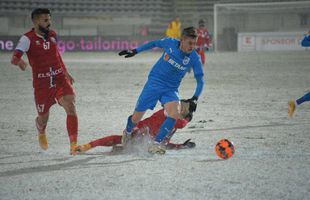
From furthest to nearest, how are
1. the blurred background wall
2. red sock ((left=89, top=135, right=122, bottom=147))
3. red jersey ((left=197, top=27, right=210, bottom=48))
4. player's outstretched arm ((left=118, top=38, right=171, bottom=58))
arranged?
the blurred background wall < red jersey ((left=197, top=27, right=210, bottom=48)) < player's outstretched arm ((left=118, top=38, right=171, bottom=58)) < red sock ((left=89, top=135, right=122, bottom=147))

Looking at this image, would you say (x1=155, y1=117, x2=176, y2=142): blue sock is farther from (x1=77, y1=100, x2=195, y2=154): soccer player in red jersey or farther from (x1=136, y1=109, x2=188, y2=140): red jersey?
(x1=136, y1=109, x2=188, y2=140): red jersey

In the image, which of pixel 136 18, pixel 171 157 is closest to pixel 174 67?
pixel 171 157

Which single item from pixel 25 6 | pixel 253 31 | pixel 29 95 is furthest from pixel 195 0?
pixel 29 95

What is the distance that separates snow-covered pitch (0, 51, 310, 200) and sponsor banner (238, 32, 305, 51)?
2469 cm

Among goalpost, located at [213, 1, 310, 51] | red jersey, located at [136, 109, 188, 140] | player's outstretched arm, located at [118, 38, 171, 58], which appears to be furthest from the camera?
goalpost, located at [213, 1, 310, 51]

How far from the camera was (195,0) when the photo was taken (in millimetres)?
40531

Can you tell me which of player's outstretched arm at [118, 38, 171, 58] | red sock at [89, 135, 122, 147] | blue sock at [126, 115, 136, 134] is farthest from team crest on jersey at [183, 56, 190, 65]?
red sock at [89, 135, 122, 147]

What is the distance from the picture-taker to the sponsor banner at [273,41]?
37656 millimetres

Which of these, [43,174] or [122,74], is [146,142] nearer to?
[43,174]

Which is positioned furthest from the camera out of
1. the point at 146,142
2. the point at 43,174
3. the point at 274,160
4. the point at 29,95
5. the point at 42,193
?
the point at 29,95

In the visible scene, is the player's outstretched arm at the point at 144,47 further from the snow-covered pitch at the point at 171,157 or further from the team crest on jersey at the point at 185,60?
the snow-covered pitch at the point at 171,157

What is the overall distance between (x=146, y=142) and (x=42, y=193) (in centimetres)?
250

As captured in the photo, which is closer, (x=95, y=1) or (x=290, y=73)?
(x=290, y=73)

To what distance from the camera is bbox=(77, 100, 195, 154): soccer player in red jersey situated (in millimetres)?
6966
